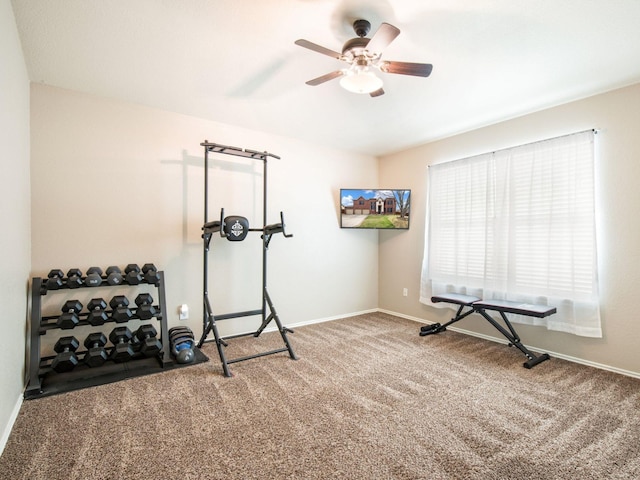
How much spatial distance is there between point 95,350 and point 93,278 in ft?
2.02

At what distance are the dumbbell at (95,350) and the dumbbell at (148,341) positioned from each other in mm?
279

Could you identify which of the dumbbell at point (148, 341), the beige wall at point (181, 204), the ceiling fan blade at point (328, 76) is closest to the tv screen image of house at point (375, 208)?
the beige wall at point (181, 204)

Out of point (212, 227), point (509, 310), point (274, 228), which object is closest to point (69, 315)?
point (212, 227)

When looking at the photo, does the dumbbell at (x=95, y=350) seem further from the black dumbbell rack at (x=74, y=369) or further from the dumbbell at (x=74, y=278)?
the dumbbell at (x=74, y=278)

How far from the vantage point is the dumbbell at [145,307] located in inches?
114

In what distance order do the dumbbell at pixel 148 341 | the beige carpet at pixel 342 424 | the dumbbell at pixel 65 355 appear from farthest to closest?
1. the dumbbell at pixel 148 341
2. the dumbbell at pixel 65 355
3. the beige carpet at pixel 342 424

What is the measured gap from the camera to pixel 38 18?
2.00m

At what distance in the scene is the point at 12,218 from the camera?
2111mm

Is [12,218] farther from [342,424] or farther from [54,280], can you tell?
[342,424]

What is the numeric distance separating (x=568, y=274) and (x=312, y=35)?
3.21 meters

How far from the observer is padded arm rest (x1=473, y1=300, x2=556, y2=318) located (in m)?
2.96

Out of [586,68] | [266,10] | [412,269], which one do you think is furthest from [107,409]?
[586,68]

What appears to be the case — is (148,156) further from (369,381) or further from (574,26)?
(574,26)

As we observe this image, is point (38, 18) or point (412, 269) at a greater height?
point (38, 18)
